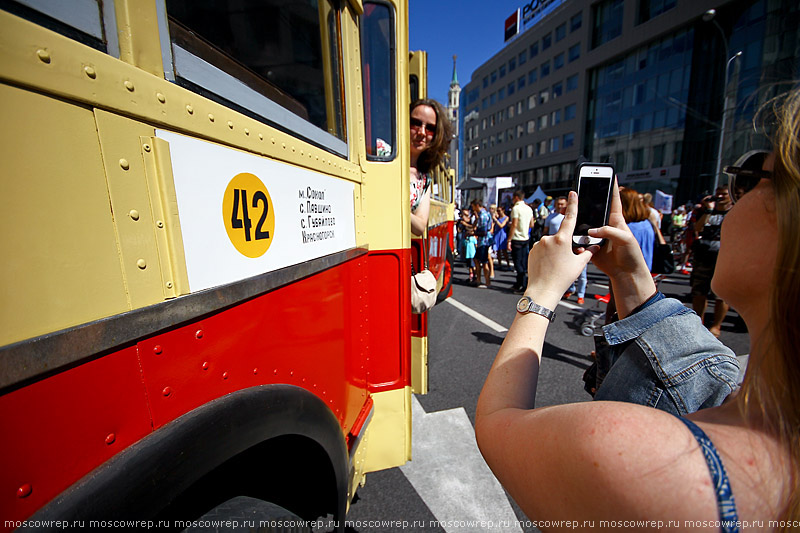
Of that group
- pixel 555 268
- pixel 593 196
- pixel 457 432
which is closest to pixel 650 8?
pixel 457 432

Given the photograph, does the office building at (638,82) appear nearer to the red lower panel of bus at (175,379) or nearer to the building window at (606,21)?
the building window at (606,21)

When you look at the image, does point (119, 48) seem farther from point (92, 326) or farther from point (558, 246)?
point (558, 246)

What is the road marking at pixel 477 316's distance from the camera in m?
4.95

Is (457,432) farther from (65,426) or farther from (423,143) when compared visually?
(65,426)

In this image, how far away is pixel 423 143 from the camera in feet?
7.60

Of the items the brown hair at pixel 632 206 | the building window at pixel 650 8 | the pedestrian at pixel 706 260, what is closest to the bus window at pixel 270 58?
the brown hair at pixel 632 206

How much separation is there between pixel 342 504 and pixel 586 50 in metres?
40.3

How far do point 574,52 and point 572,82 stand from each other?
2732 millimetres

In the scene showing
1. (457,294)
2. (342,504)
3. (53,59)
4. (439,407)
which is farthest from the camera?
(457,294)

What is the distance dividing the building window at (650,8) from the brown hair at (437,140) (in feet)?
110

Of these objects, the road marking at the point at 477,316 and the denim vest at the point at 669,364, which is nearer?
the denim vest at the point at 669,364

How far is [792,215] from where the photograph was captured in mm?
515

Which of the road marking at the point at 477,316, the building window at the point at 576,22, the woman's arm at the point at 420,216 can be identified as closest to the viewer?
the woman's arm at the point at 420,216

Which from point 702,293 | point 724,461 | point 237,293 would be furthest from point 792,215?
point 702,293
